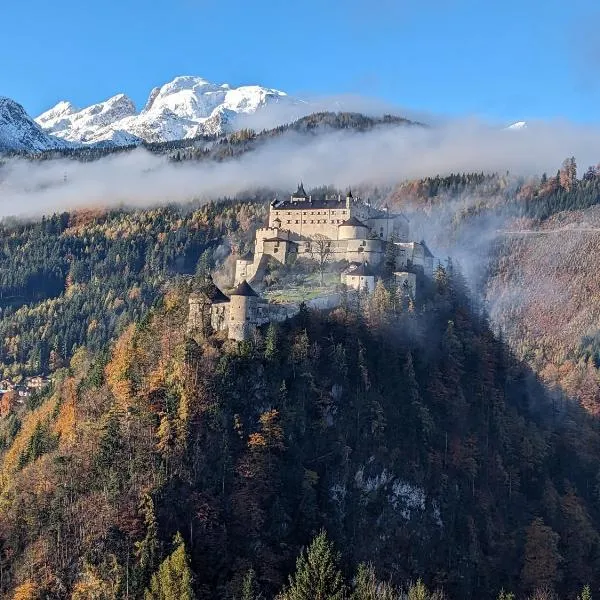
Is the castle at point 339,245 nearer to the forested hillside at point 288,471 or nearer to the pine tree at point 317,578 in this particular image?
the forested hillside at point 288,471

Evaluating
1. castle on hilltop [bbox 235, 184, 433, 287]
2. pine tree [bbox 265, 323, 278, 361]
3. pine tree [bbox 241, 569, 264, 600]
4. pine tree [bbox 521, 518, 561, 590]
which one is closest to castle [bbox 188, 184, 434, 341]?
castle on hilltop [bbox 235, 184, 433, 287]

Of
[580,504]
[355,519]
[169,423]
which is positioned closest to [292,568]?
[355,519]

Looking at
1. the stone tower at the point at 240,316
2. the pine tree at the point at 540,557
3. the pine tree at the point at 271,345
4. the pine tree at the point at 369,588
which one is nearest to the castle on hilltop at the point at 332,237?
the stone tower at the point at 240,316

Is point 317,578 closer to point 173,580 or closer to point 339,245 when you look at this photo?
point 173,580

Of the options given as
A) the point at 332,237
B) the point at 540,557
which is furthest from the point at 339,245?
the point at 540,557

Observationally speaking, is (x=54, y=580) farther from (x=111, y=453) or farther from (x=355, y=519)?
(x=355, y=519)
